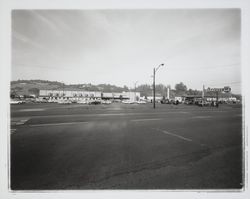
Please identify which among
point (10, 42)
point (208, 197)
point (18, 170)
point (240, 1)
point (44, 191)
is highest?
point (240, 1)

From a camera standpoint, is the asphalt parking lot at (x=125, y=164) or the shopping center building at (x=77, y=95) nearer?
the asphalt parking lot at (x=125, y=164)

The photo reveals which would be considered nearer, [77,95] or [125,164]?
[125,164]

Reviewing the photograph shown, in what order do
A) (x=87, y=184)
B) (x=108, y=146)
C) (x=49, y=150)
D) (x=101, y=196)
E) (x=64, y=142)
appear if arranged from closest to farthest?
(x=87, y=184), (x=101, y=196), (x=49, y=150), (x=108, y=146), (x=64, y=142)

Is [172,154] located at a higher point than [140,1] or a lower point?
lower

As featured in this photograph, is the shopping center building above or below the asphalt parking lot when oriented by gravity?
above

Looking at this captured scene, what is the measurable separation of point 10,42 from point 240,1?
624 cm

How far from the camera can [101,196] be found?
3.49 metres

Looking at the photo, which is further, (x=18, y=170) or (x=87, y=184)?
(x=18, y=170)

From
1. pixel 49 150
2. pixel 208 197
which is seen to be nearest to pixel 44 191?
pixel 49 150

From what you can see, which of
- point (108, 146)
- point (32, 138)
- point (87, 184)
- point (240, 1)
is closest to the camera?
point (87, 184)

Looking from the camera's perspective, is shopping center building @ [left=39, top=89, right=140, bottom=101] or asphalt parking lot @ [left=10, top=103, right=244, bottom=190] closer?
asphalt parking lot @ [left=10, top=103, right=244, bottom=190]

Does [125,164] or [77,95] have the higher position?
[77,95]

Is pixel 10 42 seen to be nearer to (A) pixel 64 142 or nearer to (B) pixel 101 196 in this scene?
(A) pixel 64 142

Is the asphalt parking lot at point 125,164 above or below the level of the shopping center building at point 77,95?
below
